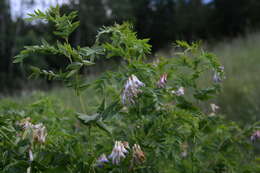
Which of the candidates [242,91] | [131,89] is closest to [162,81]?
[131,89]

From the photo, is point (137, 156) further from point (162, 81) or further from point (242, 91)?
point (242, 91)

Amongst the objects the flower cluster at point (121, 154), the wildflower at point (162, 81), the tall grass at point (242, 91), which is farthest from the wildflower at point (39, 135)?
the tall grass at point (242, 91)

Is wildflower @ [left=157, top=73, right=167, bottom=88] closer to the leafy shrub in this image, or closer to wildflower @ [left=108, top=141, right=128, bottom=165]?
the leafy shrub

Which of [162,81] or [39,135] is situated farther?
[162,81]

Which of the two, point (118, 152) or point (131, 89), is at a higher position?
point (131, 89)

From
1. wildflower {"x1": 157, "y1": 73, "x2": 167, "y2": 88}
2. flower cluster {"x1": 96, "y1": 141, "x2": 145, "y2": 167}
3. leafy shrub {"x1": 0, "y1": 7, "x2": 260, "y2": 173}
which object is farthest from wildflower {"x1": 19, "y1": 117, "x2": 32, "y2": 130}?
wildflower {"x1": 157, "y1": 73, "x2": 167, "y2": 88}

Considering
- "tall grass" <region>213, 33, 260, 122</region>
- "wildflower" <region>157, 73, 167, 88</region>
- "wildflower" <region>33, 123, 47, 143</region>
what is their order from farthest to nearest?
"tall grass" <region>213, 33, 260, 122</region> → "wildflower" <region>157, 73, 167, 88</region> → "wildflower" <region>33, 123, 47, 143</region>

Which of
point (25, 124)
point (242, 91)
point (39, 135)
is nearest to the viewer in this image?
point (39, 135)

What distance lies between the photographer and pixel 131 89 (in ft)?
3.31

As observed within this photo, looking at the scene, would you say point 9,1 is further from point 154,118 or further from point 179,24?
point 154,118

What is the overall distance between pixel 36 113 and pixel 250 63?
5005mm

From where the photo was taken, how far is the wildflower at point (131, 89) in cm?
101

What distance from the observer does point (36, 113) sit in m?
1.61

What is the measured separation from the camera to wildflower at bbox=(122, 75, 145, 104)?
1009 millimetres
